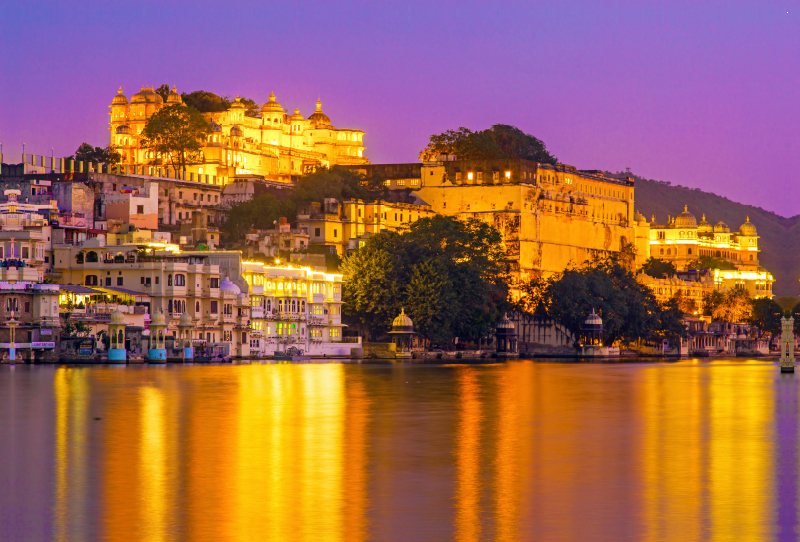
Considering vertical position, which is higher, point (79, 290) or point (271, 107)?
point (271, 107)

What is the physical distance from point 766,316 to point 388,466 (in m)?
156

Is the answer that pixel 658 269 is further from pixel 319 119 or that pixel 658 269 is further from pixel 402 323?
pixel 402 323

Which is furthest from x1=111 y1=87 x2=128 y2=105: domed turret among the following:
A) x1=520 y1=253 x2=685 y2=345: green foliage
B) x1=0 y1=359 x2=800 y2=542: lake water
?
x1=0 y1=359 x2=800 y2=542: lake water

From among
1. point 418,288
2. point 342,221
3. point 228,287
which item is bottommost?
point 228,287

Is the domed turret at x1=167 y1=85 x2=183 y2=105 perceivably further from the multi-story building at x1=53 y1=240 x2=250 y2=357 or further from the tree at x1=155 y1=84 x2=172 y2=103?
the multi-story building at x1=53 y1=240 x2=250 y2=357

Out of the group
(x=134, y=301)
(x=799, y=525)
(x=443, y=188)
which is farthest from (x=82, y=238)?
(x=799, y=525)

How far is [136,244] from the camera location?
3627 inches

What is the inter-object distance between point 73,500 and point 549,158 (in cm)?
14796

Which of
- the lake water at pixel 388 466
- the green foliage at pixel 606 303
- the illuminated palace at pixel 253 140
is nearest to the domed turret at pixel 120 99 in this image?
the illuminated palace at pixel 253 140

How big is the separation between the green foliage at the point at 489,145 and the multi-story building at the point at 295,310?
2121 inches

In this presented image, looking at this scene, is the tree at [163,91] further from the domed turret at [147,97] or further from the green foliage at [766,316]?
the green foliage at [766,316]

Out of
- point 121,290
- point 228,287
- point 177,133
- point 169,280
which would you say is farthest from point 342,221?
point 121,290

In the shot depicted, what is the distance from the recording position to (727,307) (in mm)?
177625

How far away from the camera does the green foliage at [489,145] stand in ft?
506
